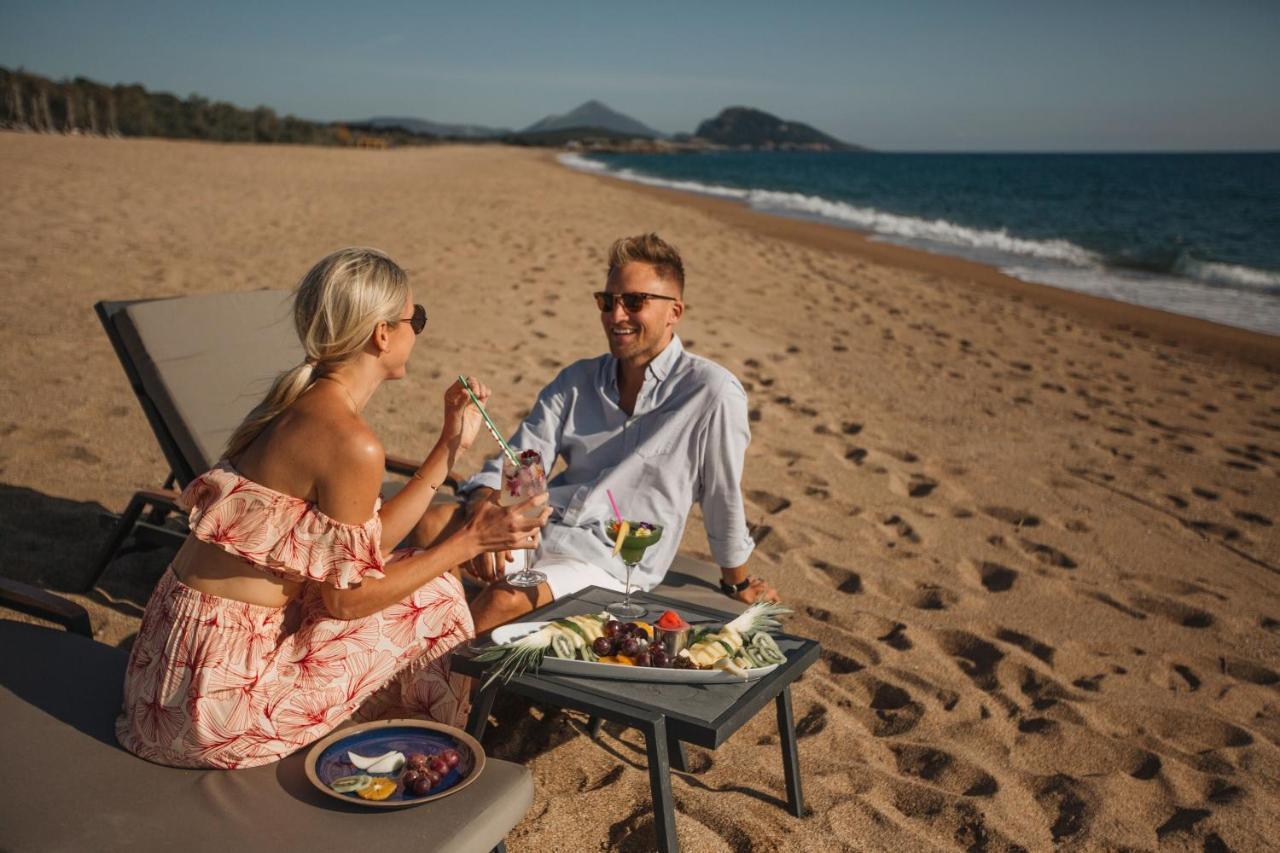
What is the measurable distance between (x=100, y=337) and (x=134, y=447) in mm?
2565

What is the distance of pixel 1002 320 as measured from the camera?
36.1 ft

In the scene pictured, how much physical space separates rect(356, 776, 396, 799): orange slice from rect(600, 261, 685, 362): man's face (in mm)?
1765

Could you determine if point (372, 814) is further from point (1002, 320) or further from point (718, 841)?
point (1002, 320)

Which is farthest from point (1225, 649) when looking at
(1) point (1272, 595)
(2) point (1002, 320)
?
(2) point (1002, 320)

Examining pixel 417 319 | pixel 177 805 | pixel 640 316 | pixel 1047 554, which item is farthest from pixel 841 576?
pixel 177 805

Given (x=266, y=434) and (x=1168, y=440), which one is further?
(x=1168, y=440)

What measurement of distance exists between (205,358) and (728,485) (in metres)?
2.32

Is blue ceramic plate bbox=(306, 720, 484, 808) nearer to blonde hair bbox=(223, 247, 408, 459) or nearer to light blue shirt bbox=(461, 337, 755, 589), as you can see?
blonde hair bbox=(223, 247, 408, 459)

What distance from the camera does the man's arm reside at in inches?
134

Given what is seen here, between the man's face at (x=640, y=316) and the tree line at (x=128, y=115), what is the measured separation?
46.2 m

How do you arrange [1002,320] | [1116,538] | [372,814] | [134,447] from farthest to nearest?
[1002,320]
[134,447]
[1116,538]
[372,814]

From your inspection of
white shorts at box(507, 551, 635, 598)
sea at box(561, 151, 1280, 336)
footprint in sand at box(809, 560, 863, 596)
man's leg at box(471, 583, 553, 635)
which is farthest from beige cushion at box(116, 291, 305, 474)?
sea at box(561, 151, 1280, 336)

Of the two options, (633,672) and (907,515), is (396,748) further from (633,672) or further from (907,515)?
(907,515)

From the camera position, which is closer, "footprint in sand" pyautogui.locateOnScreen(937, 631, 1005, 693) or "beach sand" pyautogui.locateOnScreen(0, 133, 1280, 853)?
"beach sand" pyautogui.locateOnScreen(0, 133, 1280, 853)
